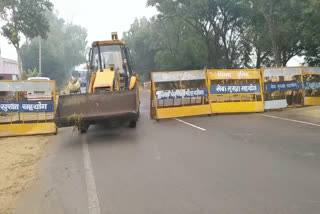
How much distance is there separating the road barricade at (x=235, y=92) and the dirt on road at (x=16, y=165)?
742 centimetres

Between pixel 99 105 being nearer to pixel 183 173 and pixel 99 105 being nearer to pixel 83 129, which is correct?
pixel 83 129

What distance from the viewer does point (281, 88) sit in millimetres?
14523

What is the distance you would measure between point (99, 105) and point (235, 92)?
6.90 m

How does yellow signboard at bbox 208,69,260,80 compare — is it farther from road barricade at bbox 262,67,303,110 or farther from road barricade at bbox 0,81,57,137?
road barricade at bbox 0,81,57,137

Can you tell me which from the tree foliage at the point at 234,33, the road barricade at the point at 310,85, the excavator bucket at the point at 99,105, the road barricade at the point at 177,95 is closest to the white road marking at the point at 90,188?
the excavator bucket at the point at 99,105

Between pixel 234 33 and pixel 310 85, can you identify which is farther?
pixel 234 33

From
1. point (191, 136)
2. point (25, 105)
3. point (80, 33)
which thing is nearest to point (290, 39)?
point (191, 136)

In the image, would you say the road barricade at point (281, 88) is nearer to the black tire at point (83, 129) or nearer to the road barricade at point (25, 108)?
the black tire at point (83, 129)

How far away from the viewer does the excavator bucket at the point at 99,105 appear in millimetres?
9008

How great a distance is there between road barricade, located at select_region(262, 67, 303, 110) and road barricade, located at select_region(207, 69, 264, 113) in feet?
1.61

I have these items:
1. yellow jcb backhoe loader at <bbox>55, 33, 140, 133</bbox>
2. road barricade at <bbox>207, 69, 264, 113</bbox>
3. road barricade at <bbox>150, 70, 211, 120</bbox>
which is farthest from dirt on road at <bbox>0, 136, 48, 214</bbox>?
road barricade at <bbox>207, 69, 264, 113</bbox>

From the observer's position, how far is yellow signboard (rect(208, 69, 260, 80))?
13.6m

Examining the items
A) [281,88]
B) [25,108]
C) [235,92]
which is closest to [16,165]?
[25,108]

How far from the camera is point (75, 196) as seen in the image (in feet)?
15.9
